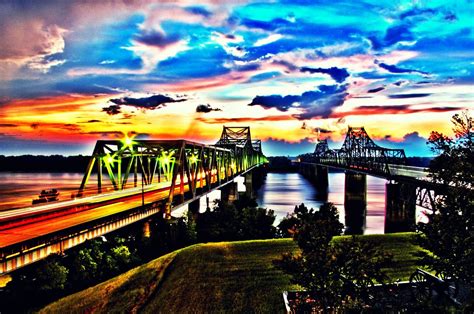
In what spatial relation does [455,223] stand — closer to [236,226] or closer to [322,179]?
[236,226]

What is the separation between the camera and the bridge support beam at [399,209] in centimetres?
5884

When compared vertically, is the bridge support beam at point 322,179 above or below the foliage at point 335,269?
below

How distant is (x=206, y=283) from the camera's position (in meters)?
27.8

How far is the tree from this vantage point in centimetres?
1872

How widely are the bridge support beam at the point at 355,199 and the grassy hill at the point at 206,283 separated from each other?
57.3 meters

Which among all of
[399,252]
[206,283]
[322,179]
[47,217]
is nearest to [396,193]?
[399,252]

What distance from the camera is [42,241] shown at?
901 inches

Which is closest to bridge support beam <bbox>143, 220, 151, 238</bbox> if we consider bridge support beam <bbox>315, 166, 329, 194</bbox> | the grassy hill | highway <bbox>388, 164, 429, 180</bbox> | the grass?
the grassy hill

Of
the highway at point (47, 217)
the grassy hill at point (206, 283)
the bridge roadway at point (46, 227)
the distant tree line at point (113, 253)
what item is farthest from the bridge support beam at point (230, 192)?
the grassy hill at point (206, 283)

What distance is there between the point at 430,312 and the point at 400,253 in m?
16.8

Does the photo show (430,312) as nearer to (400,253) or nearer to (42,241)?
→ (400,253)

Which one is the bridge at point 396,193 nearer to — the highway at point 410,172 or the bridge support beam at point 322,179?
the highway at point 410,172

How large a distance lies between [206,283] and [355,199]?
7983cm

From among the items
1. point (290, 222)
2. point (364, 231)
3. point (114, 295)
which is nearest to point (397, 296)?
point (114, 295)
